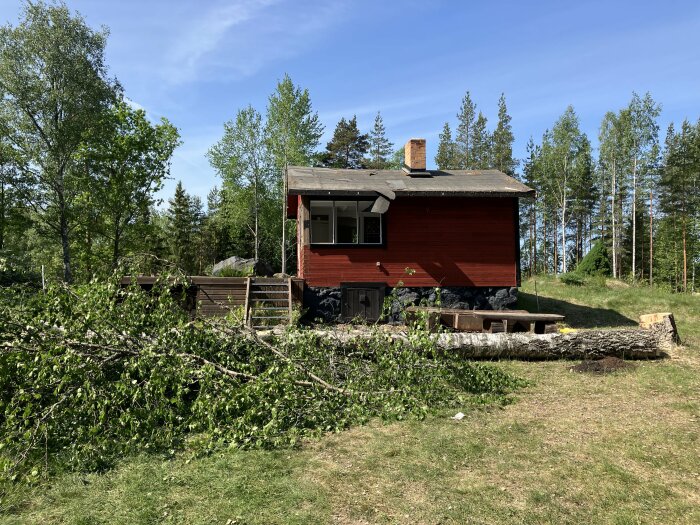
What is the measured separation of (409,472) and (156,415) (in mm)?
2713

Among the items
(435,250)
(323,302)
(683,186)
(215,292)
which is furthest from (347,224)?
(683,186)

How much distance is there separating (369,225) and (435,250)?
2131mm

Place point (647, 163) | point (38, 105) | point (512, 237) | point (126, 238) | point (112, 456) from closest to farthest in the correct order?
1. point (112, 456)
2. point (512, 237)
3. point (38, 105)
4. point (126, 238)
5. point (647, 163)

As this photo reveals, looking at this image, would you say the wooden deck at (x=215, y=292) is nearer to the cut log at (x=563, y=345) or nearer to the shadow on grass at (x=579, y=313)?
the cut log at (x=563, y=345)

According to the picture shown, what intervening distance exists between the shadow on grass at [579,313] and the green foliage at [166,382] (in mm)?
8753

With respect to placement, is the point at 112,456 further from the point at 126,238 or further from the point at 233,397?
the point at 126,238

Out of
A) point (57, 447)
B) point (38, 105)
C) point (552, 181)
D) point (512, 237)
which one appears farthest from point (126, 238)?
point (552, 181)

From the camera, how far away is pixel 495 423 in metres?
5.38

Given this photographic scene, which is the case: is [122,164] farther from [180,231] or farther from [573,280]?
[573,280]

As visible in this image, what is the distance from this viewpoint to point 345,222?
13.8 metres

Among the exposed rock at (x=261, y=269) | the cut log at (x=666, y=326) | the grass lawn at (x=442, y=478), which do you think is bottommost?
the grass lawn at (x=442, y=478)

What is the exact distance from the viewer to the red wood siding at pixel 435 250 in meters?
13.6

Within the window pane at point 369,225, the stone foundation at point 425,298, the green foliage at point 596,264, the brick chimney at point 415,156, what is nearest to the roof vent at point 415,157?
the brick chimney at point 415,156

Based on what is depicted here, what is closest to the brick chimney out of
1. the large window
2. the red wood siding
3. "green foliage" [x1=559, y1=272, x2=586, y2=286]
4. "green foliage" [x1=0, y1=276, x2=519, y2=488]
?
the red wood siding
